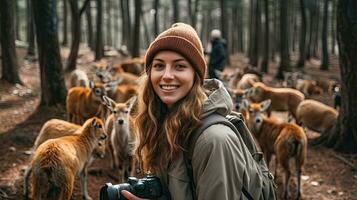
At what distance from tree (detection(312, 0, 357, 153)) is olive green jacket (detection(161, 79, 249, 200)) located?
725cm

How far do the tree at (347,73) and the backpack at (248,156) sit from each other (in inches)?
273

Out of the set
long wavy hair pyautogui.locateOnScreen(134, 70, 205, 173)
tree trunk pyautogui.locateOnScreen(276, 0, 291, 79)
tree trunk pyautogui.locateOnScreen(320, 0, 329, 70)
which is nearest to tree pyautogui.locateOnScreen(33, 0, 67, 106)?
long wavy hair pyautogui.locateOnScreen(134, 70, 205, 173)

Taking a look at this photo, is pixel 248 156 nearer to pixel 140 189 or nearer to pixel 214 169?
pixel 214 169

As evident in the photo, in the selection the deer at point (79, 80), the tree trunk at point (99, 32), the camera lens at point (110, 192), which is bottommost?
the deer at point (79, 80)

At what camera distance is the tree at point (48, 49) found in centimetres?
1014

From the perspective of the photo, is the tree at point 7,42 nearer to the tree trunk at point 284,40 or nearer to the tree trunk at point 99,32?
the tree trunk at point 99,32

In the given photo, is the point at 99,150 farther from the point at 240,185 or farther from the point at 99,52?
the point at 99,52

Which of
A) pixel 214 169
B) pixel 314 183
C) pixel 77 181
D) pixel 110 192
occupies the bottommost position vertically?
pixel 314 183

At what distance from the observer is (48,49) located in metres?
10.4

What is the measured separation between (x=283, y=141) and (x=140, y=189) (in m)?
5.61

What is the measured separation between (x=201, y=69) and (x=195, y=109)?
0.27 meters

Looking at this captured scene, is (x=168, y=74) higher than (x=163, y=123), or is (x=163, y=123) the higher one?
(x=168, y=74)

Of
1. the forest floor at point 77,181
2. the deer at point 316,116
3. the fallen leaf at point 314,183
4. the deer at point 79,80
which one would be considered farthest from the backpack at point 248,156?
the deer at point 79,80

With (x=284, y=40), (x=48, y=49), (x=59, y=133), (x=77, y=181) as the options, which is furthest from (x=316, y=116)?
(x=284, y=40)
